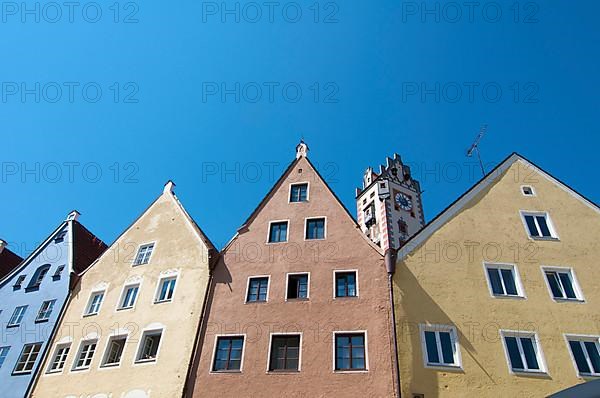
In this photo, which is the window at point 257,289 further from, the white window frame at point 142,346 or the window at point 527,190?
the window at point 527,190

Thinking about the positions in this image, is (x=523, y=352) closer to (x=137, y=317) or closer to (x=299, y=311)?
(x=299, y=311)

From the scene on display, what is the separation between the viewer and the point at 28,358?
28.4 metres

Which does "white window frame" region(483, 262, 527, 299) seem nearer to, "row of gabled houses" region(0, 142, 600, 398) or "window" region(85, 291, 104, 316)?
"row of gabled houses" region(0, 142, 600, 398)

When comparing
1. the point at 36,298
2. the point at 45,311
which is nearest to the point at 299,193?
the point at 45,311

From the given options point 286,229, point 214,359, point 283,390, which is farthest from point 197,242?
point 283,390

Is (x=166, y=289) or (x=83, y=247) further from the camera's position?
(x=83, y=247)

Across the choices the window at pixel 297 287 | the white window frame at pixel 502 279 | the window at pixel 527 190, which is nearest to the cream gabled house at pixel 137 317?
the window at pixel 297 287

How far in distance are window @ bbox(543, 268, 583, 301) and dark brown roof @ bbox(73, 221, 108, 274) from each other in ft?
100

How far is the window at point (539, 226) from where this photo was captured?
87.3 feet

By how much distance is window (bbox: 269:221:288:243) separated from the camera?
28.5 meters

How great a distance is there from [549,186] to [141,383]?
26.4 metres

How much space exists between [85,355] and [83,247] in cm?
1214

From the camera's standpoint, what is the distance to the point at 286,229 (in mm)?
28906

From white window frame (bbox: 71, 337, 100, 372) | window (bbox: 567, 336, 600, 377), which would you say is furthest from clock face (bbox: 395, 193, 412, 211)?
white window frame (bbox: 71, 337, 100, 372)
